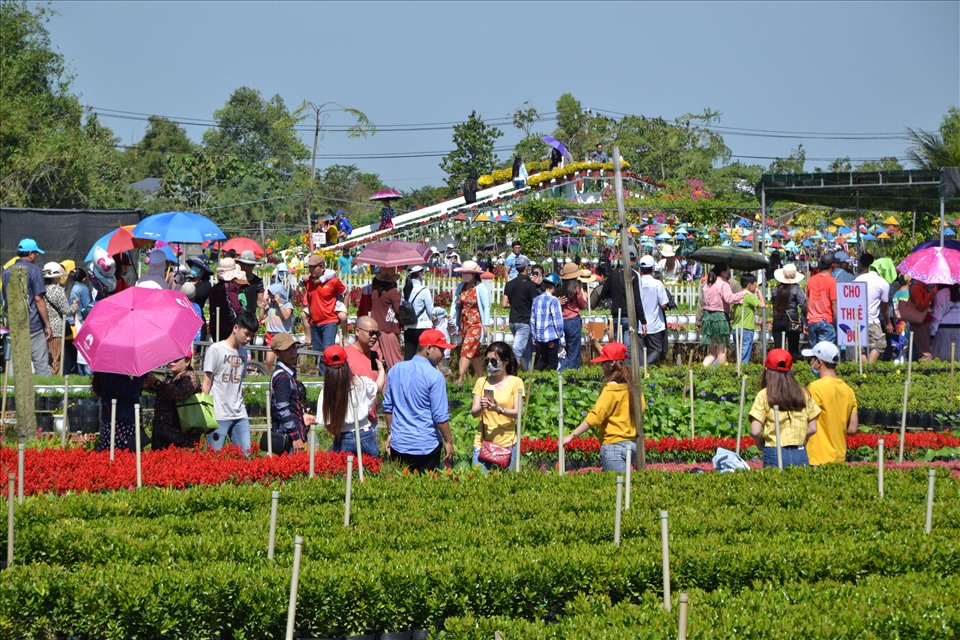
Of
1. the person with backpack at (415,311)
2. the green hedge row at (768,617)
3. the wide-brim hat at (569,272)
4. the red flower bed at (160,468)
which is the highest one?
the wide-brim hat at (569,272)

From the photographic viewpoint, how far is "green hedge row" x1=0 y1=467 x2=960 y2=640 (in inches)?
284

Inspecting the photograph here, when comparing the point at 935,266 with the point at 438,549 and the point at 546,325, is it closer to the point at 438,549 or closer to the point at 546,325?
the point at 546,325

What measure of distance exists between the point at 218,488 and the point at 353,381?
1526 millimetres

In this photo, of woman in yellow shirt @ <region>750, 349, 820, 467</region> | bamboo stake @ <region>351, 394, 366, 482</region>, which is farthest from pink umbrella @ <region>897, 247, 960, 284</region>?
bamboo stake @ <region>351, 394, 366, 482</region>

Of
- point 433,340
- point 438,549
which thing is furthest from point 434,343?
point 438,549

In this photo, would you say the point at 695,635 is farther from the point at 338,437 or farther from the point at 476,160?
the point at 476,160

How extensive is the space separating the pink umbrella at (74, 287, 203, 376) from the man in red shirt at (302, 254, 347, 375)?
5.25m

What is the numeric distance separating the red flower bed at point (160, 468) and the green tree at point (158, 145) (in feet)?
305

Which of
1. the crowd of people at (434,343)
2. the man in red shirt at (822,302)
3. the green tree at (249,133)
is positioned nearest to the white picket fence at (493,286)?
the crowd of people at (434,343)

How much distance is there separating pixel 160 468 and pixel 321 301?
652 cm

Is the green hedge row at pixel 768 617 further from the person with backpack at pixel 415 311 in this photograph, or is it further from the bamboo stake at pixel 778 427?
the person with backpack at pixel 415 311

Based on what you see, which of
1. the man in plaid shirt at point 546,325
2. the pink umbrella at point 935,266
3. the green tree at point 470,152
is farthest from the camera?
the green tree at point 470,152

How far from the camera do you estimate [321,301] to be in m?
16.9

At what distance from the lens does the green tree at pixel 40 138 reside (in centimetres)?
4238
